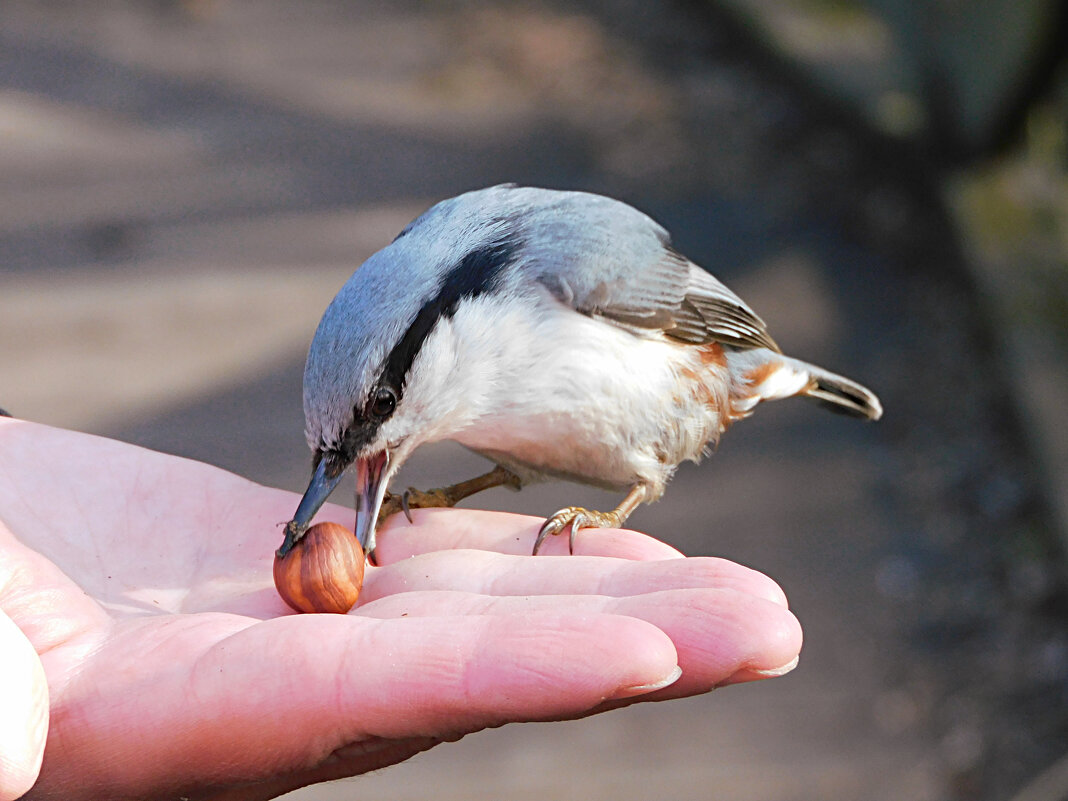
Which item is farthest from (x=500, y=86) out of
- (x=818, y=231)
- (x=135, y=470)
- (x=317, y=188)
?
(x=135, y=470)

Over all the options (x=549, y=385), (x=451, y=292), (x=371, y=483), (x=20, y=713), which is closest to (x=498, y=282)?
Answer: (x=451, y=292)

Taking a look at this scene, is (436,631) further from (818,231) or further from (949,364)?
(818,231)

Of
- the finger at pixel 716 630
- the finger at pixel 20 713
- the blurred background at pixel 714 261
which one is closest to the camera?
the finger at pixel 20 713

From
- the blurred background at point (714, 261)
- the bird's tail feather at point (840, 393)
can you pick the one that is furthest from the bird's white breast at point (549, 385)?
the blurred background at point (714, 261)

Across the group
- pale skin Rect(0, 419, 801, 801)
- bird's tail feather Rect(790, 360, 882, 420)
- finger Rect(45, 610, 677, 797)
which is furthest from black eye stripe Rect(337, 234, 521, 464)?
bird's tail feather Rect(790, 360, 882, 420)

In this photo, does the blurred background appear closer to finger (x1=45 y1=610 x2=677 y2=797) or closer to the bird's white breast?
the bird's white breast

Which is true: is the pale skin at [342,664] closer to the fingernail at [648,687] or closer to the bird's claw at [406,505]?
the fingernail at [648,687]

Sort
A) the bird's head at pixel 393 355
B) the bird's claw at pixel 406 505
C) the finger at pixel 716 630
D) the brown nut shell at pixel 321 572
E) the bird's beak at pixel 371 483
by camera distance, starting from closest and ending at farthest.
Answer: the finger at pixel 716 630 < the brown nut shell at pixel 321 572 < the bird's head at pixel 393 355 < the bird's beak at pixel 371 483 < the bird's claw at pixel 406 505

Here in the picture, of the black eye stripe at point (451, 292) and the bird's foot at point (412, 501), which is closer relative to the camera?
the black eye stripe at point (451, 292)
